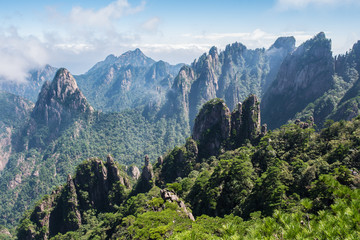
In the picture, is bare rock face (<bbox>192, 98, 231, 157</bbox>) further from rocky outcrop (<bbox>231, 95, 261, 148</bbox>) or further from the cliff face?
the cliff face

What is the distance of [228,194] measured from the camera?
5506cm

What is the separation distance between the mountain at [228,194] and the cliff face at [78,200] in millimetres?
382

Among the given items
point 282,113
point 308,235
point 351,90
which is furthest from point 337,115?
point 308,235

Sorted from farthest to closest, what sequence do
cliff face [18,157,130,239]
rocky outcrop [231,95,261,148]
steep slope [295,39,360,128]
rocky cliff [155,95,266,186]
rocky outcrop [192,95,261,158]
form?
steep slope [295,39,360,128] < rocky outcrop [192,95,261,158] < rocky cliff [155,95,266,186] < rocky outcrop [231,95,261,148] < cliff face [18,157,130,239]

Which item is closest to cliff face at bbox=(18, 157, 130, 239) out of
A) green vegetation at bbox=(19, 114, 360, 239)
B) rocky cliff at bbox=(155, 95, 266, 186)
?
green vegetation at bbox=(19, 114, 360, 239)

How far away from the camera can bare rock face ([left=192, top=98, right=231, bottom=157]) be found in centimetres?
10438

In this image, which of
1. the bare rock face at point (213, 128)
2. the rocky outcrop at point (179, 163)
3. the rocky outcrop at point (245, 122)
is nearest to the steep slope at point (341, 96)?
the rocky outcrop at point (245, 122)

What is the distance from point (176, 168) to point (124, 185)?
24.0 meters

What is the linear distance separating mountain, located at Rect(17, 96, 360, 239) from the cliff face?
1.25ft

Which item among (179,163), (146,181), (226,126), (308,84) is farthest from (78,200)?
(308,84)

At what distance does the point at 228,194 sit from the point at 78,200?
6734 cm

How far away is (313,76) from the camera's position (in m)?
188

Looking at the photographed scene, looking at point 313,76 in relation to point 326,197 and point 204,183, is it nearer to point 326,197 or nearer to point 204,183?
point 204,183

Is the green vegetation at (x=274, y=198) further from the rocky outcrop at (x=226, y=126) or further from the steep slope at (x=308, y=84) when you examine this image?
the steep slope at (x=308, y=84)
